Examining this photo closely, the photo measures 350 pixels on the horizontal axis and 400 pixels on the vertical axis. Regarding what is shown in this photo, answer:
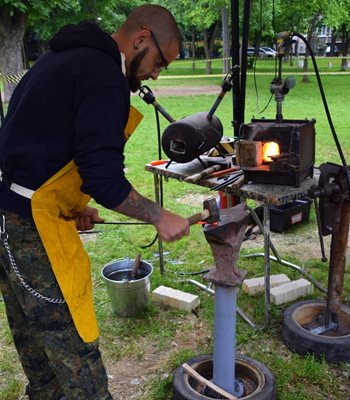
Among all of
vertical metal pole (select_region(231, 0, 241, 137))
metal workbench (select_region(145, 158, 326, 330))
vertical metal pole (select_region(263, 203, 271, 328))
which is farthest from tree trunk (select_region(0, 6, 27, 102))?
vertical metal pole (select_region(263, 203, 271, 328))

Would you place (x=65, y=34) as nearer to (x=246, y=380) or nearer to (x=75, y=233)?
(x=75, y=233)

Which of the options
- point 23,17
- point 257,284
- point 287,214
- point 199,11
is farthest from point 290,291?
point 199,11

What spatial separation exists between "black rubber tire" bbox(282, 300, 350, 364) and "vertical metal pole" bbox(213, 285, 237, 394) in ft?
2.38

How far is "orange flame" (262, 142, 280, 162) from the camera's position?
115 inches

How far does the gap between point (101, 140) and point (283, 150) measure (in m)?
1.55

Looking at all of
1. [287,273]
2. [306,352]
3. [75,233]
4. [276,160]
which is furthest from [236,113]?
[75,233]

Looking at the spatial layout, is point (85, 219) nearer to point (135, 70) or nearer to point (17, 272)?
point (17, 272)

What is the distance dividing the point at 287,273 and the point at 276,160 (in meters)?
1.56

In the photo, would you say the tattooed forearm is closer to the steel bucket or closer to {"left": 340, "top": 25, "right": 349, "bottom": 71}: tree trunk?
the steel bucket

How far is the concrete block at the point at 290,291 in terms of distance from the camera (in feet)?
11.7

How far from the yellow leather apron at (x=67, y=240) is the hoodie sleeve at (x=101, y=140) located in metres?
0.18

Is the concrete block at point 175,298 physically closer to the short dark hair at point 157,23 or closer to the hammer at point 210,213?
the hammer at point 210,213

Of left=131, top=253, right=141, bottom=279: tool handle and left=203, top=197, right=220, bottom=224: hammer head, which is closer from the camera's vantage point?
left=203, top=197, right=220, bottom=224: hammer head

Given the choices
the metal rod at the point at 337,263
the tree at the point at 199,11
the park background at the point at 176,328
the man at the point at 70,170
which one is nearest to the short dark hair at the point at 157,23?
the man at the point at 70,170
